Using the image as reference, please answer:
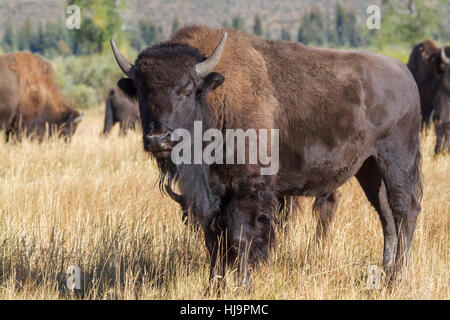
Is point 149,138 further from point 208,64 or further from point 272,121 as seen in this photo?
point 272,121

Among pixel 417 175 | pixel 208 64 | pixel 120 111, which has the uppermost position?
pixel 208 64

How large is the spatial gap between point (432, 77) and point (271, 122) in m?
10.4

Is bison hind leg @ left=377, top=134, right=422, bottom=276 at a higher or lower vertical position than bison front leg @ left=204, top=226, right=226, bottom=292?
higher

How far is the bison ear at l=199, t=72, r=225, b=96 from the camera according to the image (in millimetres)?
4473

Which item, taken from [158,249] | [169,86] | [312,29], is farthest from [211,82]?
[312,29]

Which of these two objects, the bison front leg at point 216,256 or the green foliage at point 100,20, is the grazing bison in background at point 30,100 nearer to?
the bison front leg at point 216,256

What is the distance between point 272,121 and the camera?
15.6 feet

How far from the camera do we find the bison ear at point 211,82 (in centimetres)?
447

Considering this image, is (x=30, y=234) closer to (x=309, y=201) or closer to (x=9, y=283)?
(x=9, y=283)

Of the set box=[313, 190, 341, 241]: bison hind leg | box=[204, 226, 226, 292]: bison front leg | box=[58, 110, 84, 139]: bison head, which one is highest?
box=[204, 226, 226, 292]: bison front leg

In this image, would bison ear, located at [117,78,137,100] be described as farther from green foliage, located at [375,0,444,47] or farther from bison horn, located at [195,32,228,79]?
green foliage, located at [375,0,444,47]

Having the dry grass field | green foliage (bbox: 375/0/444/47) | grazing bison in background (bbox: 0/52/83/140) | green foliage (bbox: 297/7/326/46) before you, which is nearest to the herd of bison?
the dry grass field

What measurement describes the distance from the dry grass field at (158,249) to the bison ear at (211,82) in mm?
1430
